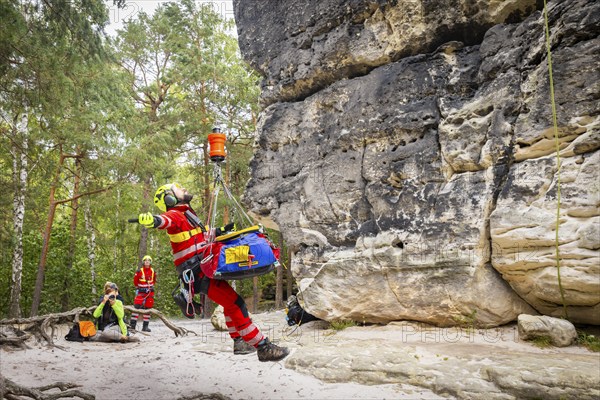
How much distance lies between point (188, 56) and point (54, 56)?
33.1 feet

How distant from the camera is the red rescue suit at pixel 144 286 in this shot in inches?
424

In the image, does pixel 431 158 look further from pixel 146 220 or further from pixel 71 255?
pixel 71 255

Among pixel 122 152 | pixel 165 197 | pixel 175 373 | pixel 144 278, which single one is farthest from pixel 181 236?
pixel 122 152

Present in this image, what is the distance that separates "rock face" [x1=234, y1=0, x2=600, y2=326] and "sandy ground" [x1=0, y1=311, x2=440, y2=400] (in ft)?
7.24

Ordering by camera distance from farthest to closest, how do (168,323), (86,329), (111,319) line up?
1. (168,323)
2. (111,319)
3. (86,329)

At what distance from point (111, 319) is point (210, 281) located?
5.67 m

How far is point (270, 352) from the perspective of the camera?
15.5ft

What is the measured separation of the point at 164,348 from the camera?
25.7 ft

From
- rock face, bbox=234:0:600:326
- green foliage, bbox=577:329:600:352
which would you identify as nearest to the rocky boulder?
rock face, bbox=234:0:600:326

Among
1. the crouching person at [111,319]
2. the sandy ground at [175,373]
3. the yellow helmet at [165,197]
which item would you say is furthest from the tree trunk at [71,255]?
the yellow helmet at [165,197]

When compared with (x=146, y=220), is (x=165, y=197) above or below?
above

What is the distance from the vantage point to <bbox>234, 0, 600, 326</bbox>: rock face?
583 centimetres

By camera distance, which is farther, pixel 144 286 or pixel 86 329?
pixel 144 286

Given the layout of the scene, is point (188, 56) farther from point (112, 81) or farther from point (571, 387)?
point (571, 387)
